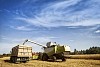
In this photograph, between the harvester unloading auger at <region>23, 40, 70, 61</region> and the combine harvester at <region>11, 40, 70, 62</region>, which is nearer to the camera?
the combine harvester at <region>11, 40, 70, 62</region>

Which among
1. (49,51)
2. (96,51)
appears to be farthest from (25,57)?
(96,51)

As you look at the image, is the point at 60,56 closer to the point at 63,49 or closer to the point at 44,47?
the point at 63,49

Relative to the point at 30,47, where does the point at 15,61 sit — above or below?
below

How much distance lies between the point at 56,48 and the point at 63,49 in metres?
1.69

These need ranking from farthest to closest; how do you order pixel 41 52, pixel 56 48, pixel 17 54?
pixel 41 52 → pixel 56 48 → pixel 17 54

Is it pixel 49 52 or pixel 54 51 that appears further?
pixel 49 52

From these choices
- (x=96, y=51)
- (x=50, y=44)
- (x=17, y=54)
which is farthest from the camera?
(x=96, y=51)

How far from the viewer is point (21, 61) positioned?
1123 inches

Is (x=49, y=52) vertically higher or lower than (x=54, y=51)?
lower

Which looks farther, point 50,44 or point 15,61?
point 50,44

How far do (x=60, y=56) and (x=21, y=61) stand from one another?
6677mm

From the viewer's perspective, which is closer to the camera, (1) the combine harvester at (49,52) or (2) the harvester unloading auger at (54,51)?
(1) the combine harvester at (49,52)

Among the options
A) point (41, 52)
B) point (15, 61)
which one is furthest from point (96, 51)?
point (15, 61)

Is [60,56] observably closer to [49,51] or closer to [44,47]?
[49,51]
